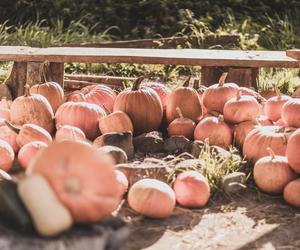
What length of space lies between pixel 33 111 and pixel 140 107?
0.75 m

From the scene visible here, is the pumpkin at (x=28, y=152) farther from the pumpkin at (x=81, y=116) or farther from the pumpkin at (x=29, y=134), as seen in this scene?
the pumpkin at (x=81, y=116)

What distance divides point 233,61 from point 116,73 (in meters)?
2.73

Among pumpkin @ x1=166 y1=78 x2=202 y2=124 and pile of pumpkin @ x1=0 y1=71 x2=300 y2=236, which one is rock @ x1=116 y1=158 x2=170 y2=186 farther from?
pumpkin @ x1=166 y1=78 x2=202 y2=124

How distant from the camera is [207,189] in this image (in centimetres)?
395

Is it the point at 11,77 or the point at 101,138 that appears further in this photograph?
the point at 11,77

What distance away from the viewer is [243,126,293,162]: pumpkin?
4.36 meters

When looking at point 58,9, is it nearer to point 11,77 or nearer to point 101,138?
point 11,77

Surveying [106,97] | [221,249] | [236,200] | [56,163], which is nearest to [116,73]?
[106,97]

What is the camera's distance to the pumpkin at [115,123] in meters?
4.69

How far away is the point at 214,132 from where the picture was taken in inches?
183

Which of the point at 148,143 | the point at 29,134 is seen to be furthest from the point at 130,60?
the point at 29,134

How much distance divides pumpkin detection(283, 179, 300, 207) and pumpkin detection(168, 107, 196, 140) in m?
0.99

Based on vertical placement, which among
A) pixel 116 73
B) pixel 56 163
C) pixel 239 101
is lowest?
pixel 116 73

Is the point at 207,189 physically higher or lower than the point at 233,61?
lower
